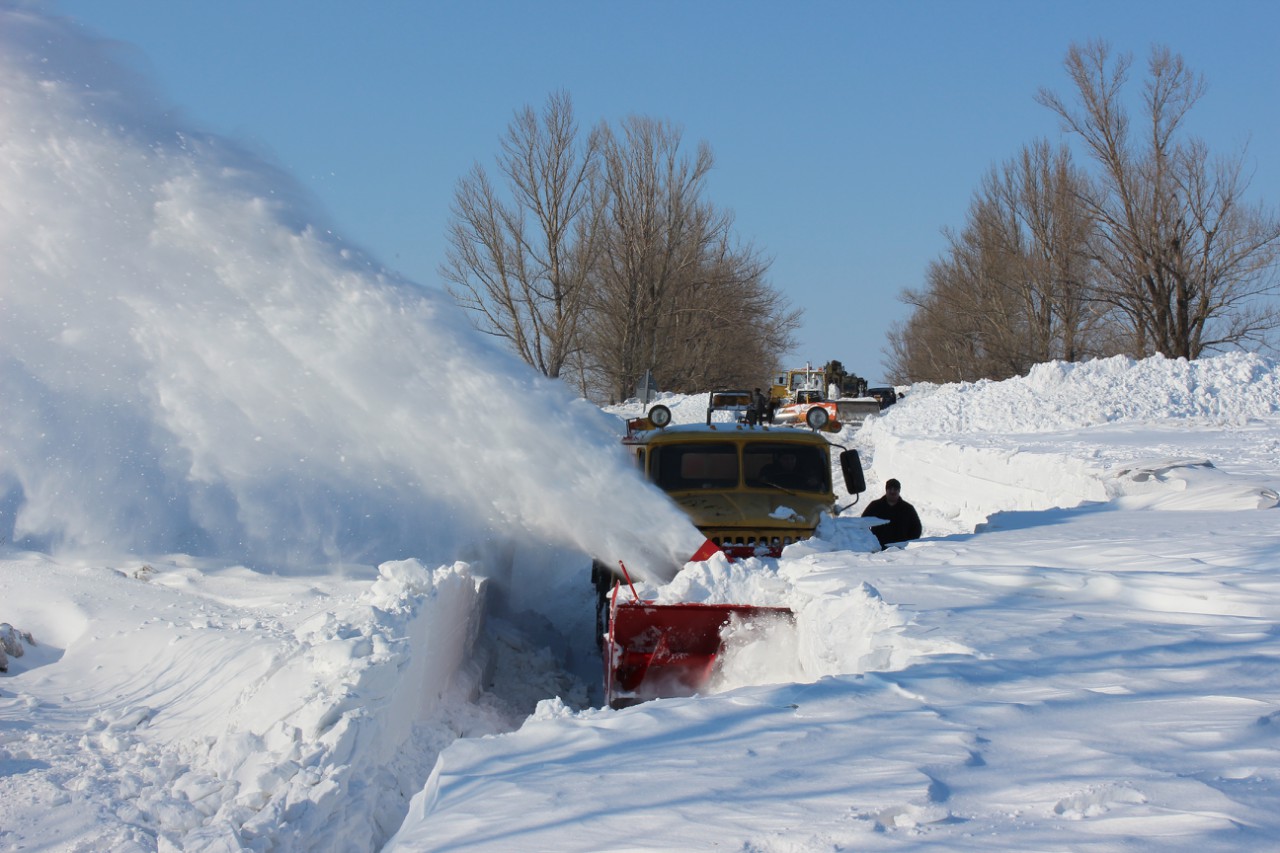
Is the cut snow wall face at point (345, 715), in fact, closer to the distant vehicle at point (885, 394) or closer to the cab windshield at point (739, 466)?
the cab windshield at point (739, 466)

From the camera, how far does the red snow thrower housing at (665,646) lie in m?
6.73

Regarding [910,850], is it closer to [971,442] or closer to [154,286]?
[154,286]

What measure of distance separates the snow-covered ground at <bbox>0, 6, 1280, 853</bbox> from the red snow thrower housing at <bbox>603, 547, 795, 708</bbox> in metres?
0.17

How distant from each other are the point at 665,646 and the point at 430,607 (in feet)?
4.75

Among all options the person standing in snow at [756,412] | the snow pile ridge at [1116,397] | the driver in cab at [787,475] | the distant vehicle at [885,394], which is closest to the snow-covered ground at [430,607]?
the driver in cab at [787,475]

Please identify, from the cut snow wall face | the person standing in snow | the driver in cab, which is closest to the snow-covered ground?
the cut snow wall face

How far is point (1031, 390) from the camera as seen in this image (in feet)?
95.2

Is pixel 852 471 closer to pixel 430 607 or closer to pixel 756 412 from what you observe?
pixel 430 607

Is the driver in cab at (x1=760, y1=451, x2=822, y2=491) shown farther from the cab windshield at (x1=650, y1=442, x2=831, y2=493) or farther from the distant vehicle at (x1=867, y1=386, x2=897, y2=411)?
the distant vehicle at (x1=867, y1=386, x2=897, y2=411)

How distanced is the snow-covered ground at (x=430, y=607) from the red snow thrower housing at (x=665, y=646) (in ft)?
0.57

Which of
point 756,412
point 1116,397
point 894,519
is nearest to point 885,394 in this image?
point 1116,397

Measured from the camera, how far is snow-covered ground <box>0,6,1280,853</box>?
339cm

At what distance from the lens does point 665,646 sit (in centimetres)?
682

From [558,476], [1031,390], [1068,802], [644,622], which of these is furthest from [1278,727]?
[1031,390]
